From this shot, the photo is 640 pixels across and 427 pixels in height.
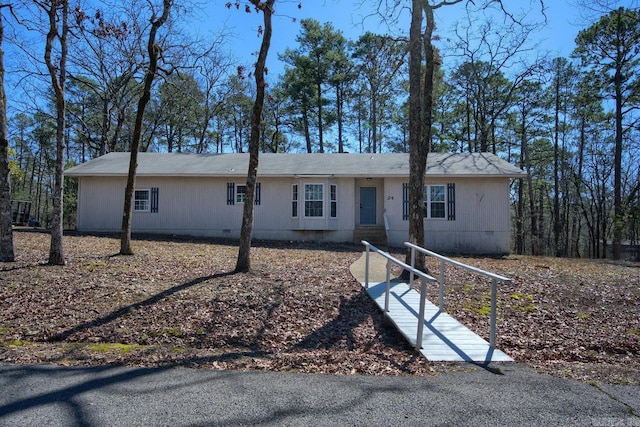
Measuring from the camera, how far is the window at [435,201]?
16578 millimetres

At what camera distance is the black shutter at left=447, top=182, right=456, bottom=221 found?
54.0 ft

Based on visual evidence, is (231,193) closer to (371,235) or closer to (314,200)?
(314,200)

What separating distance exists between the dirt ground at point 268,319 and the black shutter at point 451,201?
6.92 meters

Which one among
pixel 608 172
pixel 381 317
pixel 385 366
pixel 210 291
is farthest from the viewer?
pixel 608 172

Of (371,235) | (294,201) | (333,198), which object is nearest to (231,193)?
(294,201)

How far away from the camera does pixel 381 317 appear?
21.4 feet

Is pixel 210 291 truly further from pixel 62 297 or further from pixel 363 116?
pixel 363 116

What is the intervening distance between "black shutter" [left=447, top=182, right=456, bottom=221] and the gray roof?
59 centimetres

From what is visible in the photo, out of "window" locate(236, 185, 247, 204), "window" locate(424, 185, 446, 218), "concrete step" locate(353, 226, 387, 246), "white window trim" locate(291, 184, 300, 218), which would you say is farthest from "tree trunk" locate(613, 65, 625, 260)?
"window" locate(236, 185, 247, 204)

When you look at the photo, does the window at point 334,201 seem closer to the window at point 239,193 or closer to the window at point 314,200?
the window at point 314,200

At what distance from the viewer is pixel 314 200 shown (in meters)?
16.8

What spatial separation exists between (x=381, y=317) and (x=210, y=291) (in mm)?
2979


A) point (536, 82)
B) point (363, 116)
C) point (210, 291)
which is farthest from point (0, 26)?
point (536, 82)

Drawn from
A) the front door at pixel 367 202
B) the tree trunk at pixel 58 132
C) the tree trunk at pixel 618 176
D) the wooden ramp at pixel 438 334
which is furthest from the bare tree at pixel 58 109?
the tree trunk at pixel 618 176
